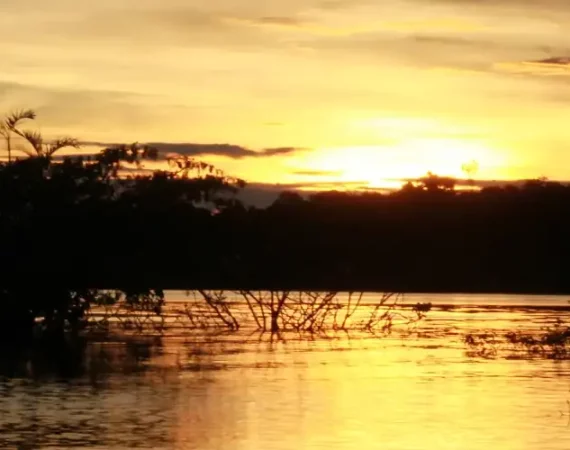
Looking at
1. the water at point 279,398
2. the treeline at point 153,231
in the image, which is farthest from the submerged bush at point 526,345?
the treeline at point 153,231

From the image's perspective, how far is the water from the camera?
72.7 ft

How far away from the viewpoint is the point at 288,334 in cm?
5019

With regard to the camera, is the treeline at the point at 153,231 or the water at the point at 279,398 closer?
the water at the point at 279,398

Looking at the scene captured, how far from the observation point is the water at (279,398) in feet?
72.7

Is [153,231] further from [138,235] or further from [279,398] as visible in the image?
[279,398]

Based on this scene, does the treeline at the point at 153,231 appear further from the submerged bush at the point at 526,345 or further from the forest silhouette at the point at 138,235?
the submerged bush at the point at 526,345

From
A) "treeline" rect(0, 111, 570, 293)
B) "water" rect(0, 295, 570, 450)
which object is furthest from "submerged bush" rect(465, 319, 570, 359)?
"treeline" rect(0, 111, 570, 293)

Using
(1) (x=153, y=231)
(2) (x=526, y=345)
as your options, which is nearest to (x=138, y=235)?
(1) (x=153, y=231)

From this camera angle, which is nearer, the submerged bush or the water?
the water

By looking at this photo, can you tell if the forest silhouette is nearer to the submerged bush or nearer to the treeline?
the treeline

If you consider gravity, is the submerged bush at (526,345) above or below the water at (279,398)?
above

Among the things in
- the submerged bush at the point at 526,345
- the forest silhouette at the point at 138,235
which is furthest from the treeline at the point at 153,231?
the submerged bush at the point at 526,345

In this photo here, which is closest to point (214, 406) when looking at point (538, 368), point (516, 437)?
A: point (516, 437)

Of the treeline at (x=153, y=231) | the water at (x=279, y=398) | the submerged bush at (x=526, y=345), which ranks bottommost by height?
the water at (x=279, y=398)
